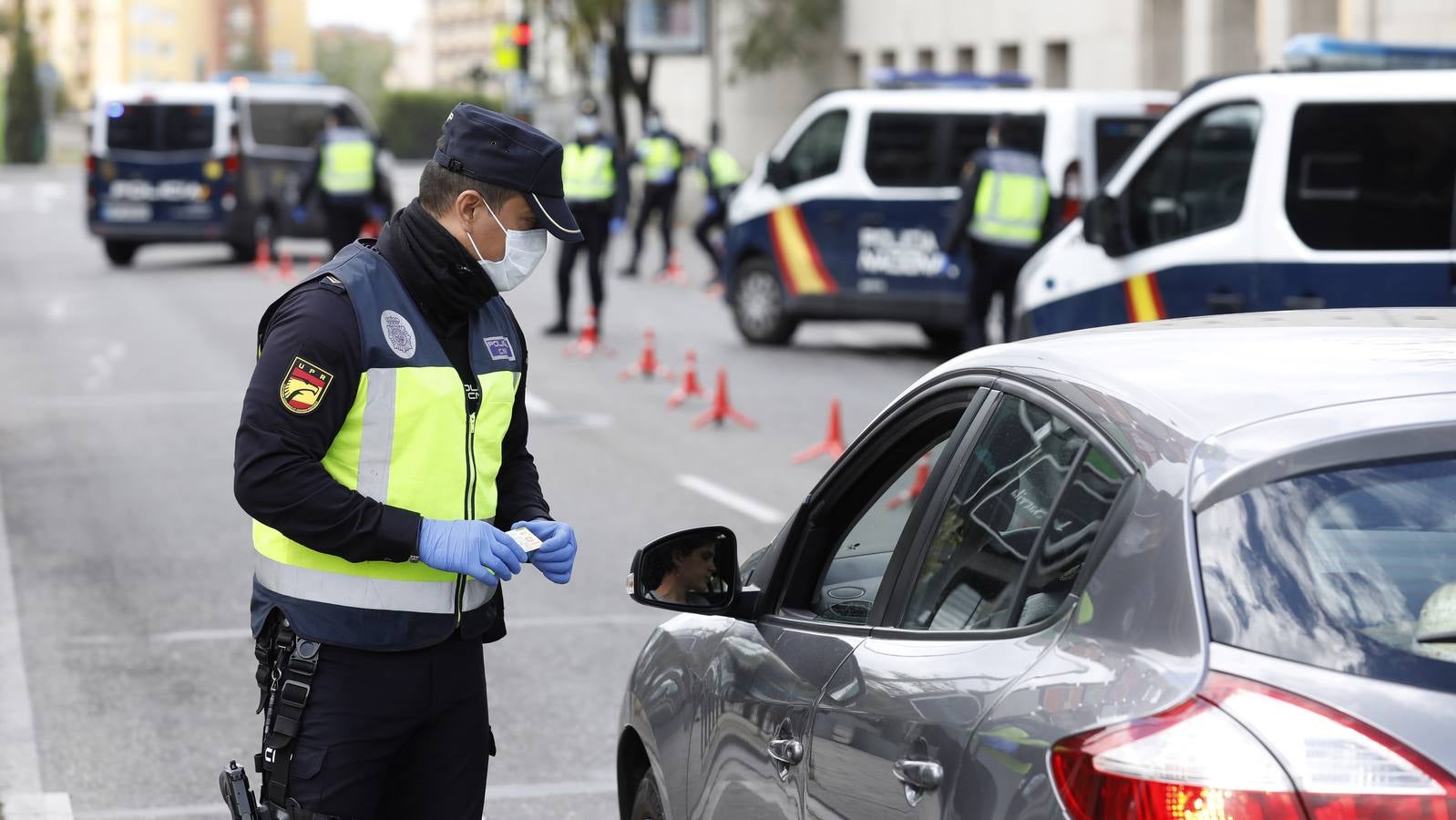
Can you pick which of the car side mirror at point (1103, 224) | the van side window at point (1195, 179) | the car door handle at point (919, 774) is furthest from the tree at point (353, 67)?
the car door handle at point (919, 774)

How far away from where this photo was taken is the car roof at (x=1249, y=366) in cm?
242

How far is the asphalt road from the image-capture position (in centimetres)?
616

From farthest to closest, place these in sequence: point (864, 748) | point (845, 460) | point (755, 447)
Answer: point (755, 447)
point (845, 460)
point (864, 748)

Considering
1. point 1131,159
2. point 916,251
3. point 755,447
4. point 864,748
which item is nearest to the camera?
point 864,748

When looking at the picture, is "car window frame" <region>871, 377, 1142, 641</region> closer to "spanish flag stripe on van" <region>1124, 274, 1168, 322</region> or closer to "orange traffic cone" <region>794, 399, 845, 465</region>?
"spanish flag stripe on van" <region>1124, 274, 1168, 322</region>

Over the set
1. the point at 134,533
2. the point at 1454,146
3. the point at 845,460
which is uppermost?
the point at 1454,146

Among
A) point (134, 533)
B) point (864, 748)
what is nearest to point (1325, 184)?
point (134, 533)

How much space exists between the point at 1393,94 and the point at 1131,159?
1535 mm

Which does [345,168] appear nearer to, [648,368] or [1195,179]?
[648,368]

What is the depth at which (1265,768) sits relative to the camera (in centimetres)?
210

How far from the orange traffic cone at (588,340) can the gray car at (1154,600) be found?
13.4m

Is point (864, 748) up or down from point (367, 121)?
down

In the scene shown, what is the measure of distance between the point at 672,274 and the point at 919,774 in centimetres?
2268

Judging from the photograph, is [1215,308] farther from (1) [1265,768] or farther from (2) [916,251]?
(1) [1265,768]
